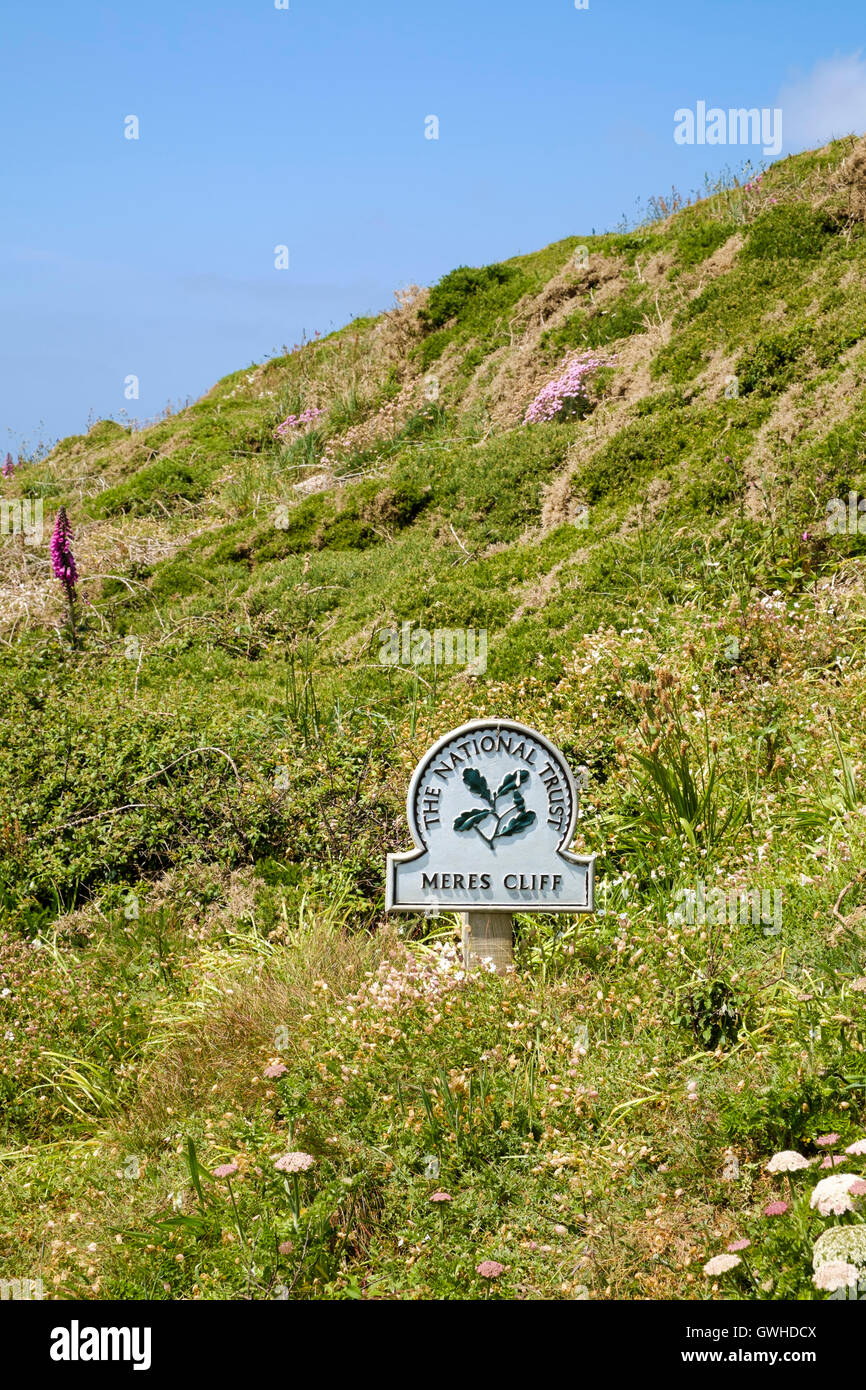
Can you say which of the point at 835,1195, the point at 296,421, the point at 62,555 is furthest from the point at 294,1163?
the point at 296,421

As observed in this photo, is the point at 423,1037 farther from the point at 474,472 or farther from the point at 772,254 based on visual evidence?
the point at 772,254

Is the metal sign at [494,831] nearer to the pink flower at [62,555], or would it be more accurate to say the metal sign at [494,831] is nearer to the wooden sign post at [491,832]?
the wooden sign post at [491,832]

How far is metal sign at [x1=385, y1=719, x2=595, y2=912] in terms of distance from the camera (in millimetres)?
4805

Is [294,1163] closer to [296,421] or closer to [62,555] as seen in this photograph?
[62,555]

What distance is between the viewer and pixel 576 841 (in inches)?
243

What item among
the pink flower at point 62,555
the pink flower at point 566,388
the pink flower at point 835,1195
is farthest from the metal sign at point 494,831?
the pink flower at point 566,388

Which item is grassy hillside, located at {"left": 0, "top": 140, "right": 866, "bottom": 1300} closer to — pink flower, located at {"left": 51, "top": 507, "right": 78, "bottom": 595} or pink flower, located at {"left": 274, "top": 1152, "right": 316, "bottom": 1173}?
pink flower, located at {"left": 274, "top": 1152, "right": 316, "bottom": 1173}

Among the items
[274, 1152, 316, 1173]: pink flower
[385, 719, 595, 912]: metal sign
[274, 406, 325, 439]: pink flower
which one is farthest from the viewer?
[274, 406, 325, 439]: pink flower

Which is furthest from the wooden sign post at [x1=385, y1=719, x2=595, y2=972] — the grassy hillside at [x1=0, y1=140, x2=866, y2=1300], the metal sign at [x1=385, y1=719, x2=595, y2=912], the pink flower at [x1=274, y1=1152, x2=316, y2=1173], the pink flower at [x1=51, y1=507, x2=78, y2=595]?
the pink flower at [x1=51, y1=507, x2=78, y2=595]

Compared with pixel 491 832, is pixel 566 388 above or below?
above

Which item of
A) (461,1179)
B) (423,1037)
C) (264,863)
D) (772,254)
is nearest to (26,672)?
(264,863)

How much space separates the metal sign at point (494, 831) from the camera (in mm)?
4805

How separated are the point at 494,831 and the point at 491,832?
1 centimetres

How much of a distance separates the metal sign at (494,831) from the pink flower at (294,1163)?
4.73 feet
